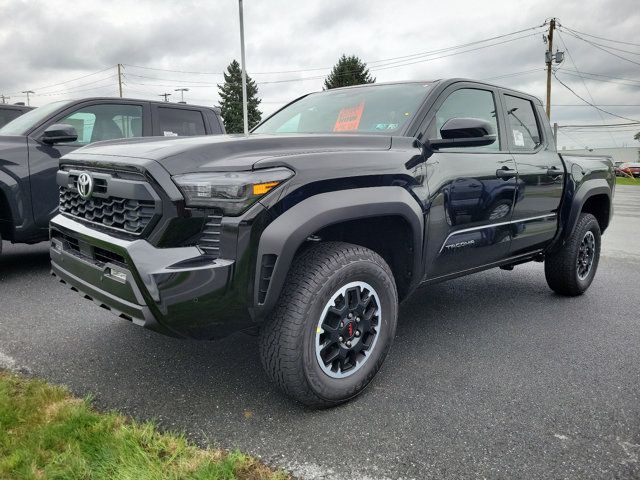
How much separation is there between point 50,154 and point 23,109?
304 cm

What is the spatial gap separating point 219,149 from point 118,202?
54cm

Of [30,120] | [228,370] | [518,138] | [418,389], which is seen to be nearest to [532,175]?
[518,138]

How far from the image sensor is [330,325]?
2.49m

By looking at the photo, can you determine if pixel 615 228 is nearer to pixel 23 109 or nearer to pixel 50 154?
pixel 50 154

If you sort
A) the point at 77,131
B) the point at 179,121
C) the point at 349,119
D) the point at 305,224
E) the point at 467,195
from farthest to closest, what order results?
the point at 179,121 < the point at 77,131 < the point at 349,119 < the point at 467,195 < the point at 305,224

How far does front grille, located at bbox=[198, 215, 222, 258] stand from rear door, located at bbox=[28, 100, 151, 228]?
3.37m

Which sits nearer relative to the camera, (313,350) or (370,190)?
(313,350)

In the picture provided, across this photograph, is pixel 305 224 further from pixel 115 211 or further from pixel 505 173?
pixel 505 173

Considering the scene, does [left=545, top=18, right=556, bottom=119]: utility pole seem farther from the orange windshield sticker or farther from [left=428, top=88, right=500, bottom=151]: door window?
the orange windshield sticker

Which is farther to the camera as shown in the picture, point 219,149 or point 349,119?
point 349,119

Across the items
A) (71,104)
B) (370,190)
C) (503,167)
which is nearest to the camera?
(370,190)

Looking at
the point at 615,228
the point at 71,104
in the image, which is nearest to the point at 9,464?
the point at 71,104

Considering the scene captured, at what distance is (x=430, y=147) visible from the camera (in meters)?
2.93

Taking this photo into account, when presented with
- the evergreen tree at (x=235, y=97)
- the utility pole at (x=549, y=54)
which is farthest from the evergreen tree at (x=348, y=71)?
the utility pole at (x=549, y=54)
